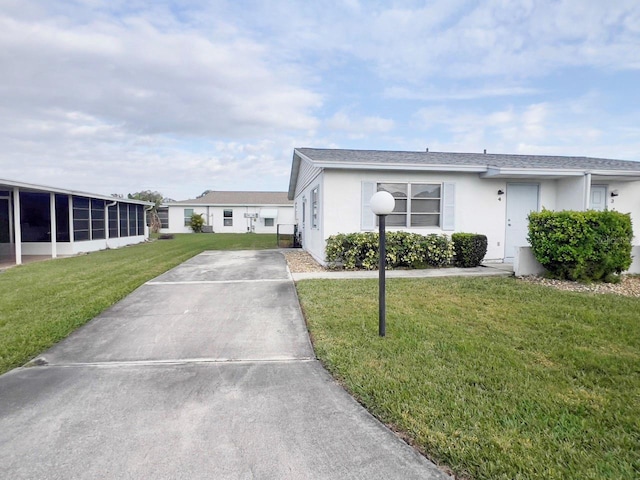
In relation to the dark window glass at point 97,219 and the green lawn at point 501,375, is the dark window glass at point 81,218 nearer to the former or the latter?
the dark window glass at point 97,219

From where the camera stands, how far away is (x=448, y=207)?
9.99m

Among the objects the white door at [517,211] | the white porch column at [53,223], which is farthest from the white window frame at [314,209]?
the white porch column at [53,223]

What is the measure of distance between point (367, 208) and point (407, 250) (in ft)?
5.16

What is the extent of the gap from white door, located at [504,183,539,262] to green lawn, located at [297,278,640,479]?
465cm

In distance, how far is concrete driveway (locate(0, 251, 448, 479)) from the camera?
2.12m

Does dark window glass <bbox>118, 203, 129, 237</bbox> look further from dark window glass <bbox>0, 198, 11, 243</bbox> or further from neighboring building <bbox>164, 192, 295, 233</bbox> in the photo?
neighboring building <bbox>164, 192, 295, 233</bbox>

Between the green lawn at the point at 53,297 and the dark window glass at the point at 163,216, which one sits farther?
the dark window glass at the point at 163,216

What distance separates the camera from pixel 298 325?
190 inches

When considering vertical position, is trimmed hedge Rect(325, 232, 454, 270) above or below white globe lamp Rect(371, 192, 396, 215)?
below

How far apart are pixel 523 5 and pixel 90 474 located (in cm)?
1201

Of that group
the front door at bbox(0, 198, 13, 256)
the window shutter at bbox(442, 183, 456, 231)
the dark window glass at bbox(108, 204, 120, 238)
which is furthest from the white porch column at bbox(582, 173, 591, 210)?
the front door at bbox(0, 198, 13, 256)

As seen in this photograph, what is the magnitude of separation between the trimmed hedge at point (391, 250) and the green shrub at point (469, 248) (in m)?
0.21

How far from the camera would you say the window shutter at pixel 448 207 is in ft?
32.7

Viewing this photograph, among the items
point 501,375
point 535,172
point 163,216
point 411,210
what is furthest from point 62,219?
point 163,216
